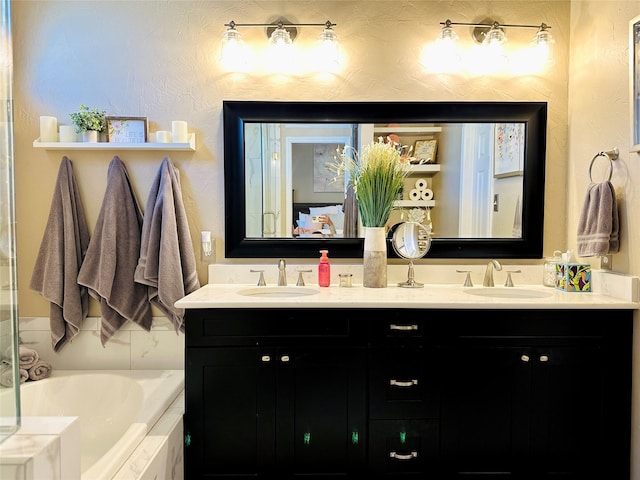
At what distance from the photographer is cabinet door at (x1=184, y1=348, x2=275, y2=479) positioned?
6.09ft

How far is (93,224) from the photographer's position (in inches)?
91.2

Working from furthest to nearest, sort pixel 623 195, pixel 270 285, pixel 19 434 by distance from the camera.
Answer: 1. pixel 270 285
2. pixel 623 195
3. pixel 19 434

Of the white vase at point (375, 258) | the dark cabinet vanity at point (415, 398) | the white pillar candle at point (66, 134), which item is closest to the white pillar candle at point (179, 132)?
the white pillar candle at point (66, 134)

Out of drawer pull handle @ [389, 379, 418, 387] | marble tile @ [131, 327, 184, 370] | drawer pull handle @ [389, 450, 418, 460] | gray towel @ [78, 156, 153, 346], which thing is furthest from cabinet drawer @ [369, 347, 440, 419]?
gray towel @ [78, 156, 153, 346]

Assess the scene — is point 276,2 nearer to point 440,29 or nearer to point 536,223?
point 440,29

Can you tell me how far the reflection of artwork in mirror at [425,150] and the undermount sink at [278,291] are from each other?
0.88m

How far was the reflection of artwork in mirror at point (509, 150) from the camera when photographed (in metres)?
2.33

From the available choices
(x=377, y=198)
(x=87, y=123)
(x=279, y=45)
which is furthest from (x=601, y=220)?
(x=87, y=123)

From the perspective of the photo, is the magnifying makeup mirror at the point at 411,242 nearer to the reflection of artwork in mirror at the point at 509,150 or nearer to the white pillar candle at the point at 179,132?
the reflection of artwork in mirror at the point at 509,150

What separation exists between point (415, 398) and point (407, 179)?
1.09 m

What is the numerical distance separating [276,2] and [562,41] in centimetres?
151

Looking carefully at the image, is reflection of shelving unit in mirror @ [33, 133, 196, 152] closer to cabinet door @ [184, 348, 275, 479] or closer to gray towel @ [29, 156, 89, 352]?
gray towel @ [29, 156, 89, 352]

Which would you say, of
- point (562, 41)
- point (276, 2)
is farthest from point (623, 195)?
point (276, 2)

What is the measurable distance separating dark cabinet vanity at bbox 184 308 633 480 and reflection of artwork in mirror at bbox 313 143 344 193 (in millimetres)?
737
